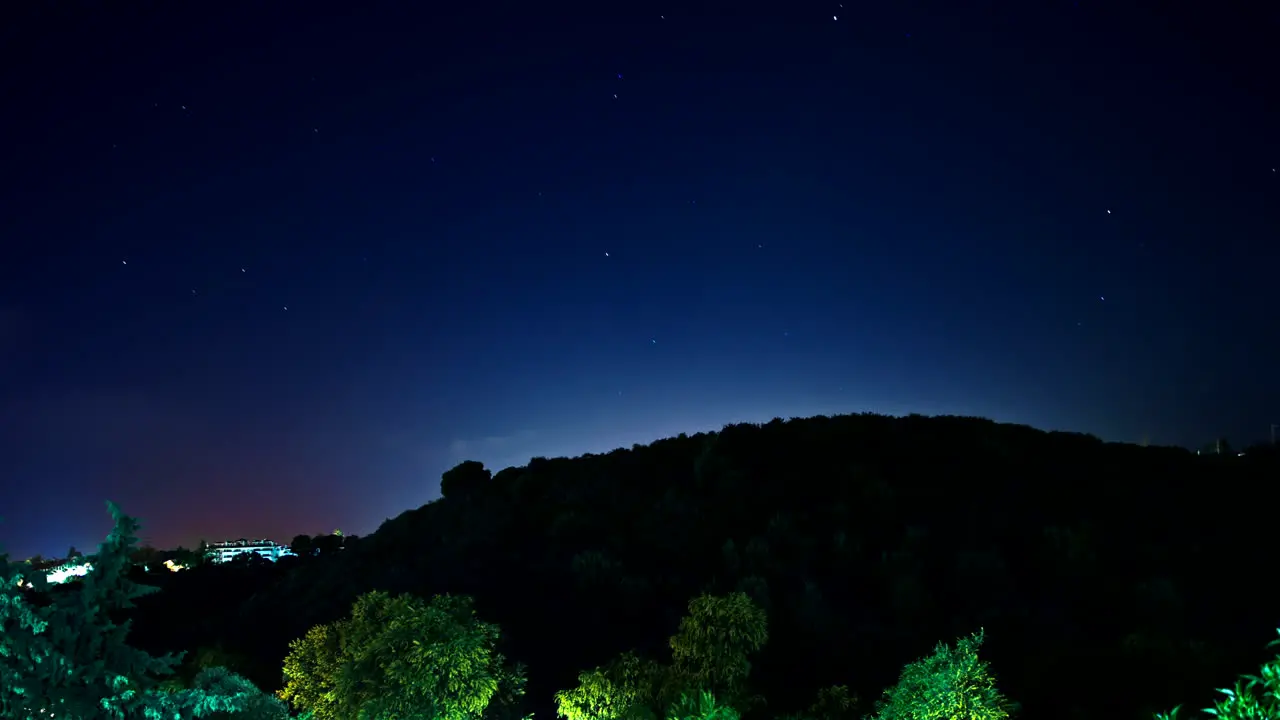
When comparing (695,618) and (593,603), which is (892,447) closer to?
(593,603)

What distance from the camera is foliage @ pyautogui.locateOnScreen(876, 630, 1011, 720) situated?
33.2 feet

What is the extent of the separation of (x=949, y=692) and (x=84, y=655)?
911 centimetres

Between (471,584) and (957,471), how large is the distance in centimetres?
1862

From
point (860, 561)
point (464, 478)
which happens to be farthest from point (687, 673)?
point (464, 478)

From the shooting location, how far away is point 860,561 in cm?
2575

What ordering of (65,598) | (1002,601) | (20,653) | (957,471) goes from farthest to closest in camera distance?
(957,471) < (1002,601) < (65,598) < (20,653)

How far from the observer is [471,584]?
27391 millimetres

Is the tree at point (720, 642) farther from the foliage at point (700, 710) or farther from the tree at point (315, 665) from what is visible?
the tree at point (315, 665)

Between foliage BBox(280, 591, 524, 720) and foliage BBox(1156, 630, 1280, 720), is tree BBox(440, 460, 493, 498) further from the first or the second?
foliage BBox(1156, 630, 1280, 720)

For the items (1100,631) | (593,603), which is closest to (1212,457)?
(1100,631)

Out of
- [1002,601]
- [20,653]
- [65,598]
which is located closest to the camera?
[20,653]

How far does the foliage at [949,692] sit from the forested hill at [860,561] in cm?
634

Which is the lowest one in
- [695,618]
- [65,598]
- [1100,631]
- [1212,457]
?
[1100,631]

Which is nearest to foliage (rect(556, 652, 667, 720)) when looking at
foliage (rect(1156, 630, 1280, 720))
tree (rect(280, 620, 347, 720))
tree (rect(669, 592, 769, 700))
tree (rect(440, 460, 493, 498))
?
tree (rect(669, 592, 769, 700))
